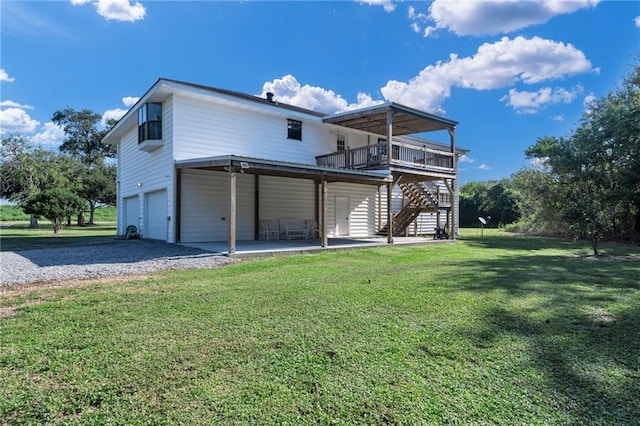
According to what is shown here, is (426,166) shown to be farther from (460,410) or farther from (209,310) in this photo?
(460,410)

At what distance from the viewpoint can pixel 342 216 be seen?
18.0 m

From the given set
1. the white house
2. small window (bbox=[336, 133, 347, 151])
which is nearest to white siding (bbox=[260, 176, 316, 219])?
the white house

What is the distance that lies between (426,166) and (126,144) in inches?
608

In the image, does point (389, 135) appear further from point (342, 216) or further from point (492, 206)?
point (492, 206)

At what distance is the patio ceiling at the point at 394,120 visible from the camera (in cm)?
1399

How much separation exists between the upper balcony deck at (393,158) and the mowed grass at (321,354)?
903cm

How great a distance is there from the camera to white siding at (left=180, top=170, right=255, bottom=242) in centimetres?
1320

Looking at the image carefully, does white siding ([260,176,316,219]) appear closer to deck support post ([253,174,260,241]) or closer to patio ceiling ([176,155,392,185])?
deck support post ([253,174,260,241])

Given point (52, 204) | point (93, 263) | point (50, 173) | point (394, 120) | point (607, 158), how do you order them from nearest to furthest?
point (93, 263)
point (394, 120)
point (607, 158)
point (52, 204)
point (50, 173)

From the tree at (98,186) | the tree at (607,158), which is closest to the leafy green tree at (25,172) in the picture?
the tree at (98,186)

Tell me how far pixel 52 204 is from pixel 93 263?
13185 millimetres

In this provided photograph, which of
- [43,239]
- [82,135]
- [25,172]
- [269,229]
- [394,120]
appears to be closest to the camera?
[269,229]

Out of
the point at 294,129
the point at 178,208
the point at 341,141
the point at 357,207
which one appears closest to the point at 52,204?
the point at 178,208

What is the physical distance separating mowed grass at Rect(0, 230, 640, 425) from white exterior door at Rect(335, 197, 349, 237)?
11.8m
